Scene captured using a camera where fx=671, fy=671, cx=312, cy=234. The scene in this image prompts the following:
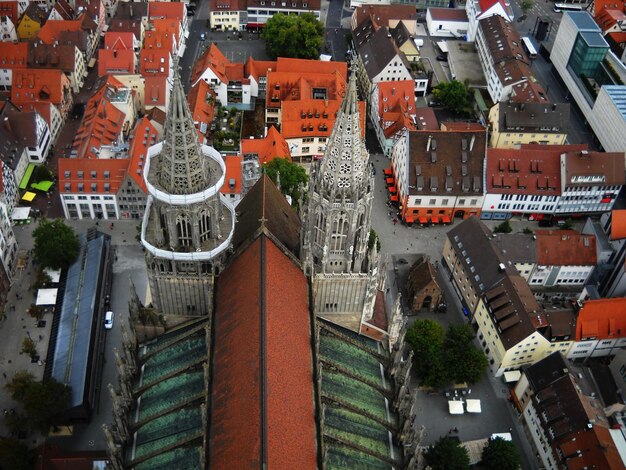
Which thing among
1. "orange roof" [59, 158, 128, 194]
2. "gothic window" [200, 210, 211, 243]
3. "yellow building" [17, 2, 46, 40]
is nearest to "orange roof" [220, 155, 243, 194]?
"orange roof" [59, 158, 128, 194]

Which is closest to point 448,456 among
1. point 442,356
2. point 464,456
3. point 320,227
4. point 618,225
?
point 464,456

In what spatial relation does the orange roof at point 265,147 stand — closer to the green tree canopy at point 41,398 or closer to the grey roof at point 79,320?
the grey roof at point 79,320

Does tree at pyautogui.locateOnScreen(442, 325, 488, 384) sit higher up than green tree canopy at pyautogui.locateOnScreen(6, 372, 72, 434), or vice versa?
tree at pyautogui.locateOnScreen(442, 325, 488, 384)

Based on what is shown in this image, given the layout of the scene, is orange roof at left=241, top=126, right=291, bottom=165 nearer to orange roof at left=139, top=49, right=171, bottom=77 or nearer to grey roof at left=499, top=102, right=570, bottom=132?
orange roof at left=139, top=49, right=171, bottom=77

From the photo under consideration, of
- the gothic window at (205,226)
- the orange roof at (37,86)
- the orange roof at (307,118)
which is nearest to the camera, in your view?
the gothic window at (205,226)

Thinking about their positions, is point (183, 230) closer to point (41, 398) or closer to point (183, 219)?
point (183, 219)

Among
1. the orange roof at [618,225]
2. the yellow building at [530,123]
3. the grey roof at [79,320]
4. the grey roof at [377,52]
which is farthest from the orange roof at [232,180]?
the orange roof at [618,225]

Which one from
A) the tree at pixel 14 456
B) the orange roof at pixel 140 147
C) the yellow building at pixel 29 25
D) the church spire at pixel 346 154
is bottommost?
the tree at pixel 14 456
